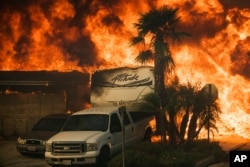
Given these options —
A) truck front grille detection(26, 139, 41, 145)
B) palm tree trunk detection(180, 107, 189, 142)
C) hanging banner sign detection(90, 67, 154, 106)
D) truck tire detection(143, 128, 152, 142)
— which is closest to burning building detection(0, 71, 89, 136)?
hanging banner sign detection(90, 67, 154, 106)

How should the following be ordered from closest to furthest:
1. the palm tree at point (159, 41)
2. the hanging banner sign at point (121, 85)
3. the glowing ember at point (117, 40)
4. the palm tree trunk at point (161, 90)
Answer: the palm tree trunk at point (161, 90) → the palm tree at point (159, 41) → the hanging banner sign at point (121, 85) → the glowing ember at point (117, 40)

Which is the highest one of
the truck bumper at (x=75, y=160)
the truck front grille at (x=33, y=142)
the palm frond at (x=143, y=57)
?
the palm frond at (x=143, y=57)

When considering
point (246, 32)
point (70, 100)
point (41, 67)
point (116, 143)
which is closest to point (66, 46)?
point (41, 67)

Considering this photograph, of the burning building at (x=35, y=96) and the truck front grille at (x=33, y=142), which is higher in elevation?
the burning building at (x=35, y=96)

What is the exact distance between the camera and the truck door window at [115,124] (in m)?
15.4

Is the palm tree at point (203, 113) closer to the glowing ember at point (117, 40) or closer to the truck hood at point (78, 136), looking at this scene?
the truck hood at point (78, 136)

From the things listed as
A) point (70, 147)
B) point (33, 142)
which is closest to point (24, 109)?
point (33, 142)

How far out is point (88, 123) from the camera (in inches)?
626

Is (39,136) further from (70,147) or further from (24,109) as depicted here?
(24,109)

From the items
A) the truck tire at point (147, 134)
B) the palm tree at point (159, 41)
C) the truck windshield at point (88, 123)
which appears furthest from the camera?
the truck tire at point (147, 134)

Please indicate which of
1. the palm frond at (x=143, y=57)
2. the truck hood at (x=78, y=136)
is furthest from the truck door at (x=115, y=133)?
the palm frond at (x=143, y=57)

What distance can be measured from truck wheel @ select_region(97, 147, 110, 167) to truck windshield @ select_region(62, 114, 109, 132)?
0.74m

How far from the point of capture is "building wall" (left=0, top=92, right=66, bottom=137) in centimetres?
2334

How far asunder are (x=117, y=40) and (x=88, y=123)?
48.6ft
